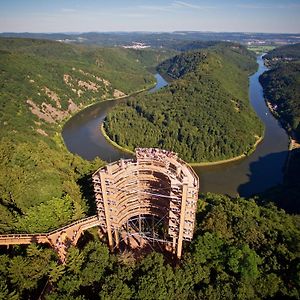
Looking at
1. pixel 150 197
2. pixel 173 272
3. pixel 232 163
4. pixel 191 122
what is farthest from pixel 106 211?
pixel 191 122

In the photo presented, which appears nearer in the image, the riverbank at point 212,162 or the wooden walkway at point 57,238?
the wooden walkway at point 57,238

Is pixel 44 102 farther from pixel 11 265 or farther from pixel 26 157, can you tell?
pixel 11 265

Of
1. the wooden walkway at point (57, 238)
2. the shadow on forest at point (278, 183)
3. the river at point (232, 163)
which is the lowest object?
the river at point (232, 163)

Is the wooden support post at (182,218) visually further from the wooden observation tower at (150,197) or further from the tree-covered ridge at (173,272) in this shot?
the tree-covered ridge at (173,272)

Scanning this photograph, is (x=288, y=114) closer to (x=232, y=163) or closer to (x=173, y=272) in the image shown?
(x=232, y=163)

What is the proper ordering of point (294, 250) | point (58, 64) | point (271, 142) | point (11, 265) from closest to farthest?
Answer: 1. point (11, 265)
2. point (294, 250)
3. point (271, 142)
4. point (58, 64)

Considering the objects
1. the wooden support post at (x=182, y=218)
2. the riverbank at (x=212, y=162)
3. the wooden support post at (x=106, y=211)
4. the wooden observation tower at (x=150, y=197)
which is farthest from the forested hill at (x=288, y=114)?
the wooden support post at (x=106, y=211)

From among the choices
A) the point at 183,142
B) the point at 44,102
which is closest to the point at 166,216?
the point at 183,142
